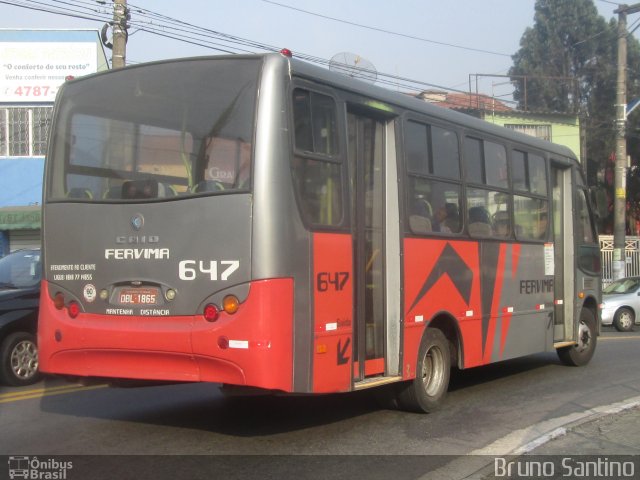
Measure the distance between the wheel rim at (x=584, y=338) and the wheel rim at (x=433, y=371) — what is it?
410 cm

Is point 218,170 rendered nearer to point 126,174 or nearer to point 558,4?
point 126,174

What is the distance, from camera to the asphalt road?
21.1 feet

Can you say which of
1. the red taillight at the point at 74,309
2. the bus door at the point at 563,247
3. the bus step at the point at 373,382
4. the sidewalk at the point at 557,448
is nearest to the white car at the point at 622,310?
the bus door at the point at 563,247

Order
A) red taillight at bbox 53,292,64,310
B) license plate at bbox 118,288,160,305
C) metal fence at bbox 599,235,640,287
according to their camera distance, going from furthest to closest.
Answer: metal fence at bbox 599,235,640,287, red taillight at bbox 53,292,64,310, license plate at bbox 118,288,160,305

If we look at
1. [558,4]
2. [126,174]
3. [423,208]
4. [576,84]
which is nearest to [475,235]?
[423,208]

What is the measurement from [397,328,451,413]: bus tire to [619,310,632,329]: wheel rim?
1219 centimetres

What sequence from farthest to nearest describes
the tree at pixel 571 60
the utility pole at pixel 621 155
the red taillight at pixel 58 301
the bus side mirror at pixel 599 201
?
1. the tree at pixel 571 60
2. the utility pole at pixel 621 155
3. the bus side mirror at pixel 599 201
4. the red taillight at pixel 58 301

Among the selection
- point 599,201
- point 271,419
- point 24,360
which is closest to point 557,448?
point 271,419

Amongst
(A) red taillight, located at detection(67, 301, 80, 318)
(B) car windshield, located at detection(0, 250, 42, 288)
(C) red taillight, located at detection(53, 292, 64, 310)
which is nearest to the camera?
(A) red taillight, located at detection(67, 301, 80, 318)

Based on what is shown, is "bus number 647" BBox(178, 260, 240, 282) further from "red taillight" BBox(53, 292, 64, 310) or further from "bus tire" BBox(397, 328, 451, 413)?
"bus tire" BBox(397, 328, 451, 413)

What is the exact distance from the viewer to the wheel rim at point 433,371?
8.00 m

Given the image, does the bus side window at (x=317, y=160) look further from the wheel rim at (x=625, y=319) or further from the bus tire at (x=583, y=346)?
the wheel rim at (x=625, y=319)

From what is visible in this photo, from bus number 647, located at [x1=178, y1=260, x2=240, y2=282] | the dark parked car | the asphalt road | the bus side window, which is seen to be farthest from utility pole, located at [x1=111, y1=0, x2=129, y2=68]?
bus number 647, located at [x1=178, y1=260, x2=240, y2=282]

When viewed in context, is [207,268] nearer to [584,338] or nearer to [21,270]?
[21,270]
